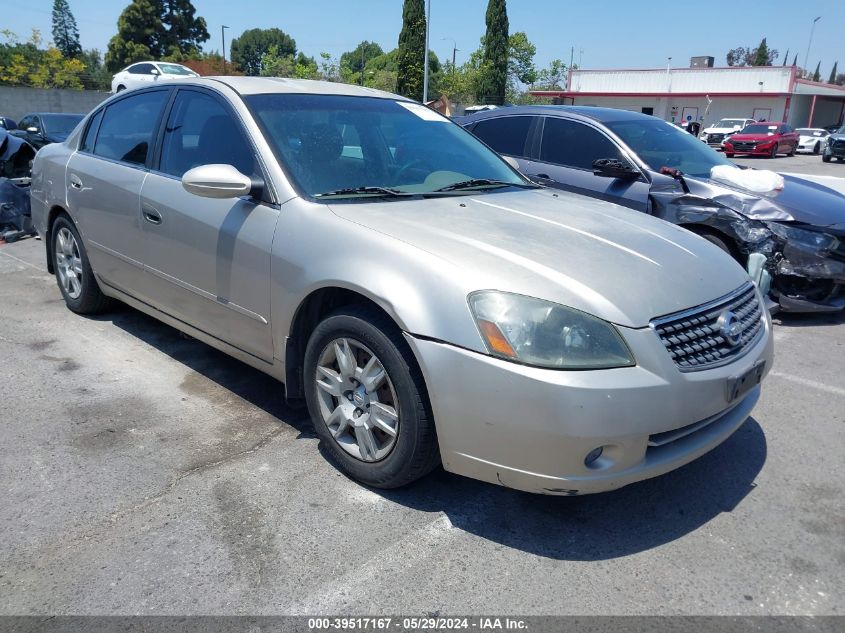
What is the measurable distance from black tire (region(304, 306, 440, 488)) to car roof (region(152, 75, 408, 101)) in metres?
1.52

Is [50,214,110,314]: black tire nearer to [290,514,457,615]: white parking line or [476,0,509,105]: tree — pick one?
[290,514,457,615]: white parking line

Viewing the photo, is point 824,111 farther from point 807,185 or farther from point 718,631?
point 718,631

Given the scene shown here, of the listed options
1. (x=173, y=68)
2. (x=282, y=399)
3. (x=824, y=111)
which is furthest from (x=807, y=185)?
(x=824, y=111)

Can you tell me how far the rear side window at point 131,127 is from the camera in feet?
13.5

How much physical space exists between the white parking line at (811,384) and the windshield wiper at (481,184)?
206 centimetres

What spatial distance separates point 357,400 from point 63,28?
9866 centimetres

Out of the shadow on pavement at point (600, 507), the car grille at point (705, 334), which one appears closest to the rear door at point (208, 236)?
the shadow on pavement at point (600, 507)

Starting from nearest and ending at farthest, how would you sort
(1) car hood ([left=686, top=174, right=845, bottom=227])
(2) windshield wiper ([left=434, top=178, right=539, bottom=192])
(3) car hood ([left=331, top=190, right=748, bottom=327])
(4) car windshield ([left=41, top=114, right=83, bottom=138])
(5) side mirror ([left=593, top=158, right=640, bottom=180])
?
1. (3) car hood ([left=331, top=190, right=748, bottom=327])
2. (2) windshield wiper ([left=434, top=178, right=539, bottom=192])
3. (1) car hood ([left=686, top=174, right=845, bottom=227])
4. (5) side mirror ([left=593, top=158, right=640, bottom=180])
5. (4) car windshield ([left=41, top=114, right=83, bottom=138])

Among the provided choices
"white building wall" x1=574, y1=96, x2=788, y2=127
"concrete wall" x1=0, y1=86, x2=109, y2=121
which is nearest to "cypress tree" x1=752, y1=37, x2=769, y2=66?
"white building wall" x1=574, y1=96, x2=788, y2=127

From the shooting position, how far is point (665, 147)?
245 inches

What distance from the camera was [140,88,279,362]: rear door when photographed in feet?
10.6

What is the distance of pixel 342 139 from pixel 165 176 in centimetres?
110

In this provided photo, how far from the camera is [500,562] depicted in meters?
2.49

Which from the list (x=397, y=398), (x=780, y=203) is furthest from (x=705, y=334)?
(x=780, y=203)
